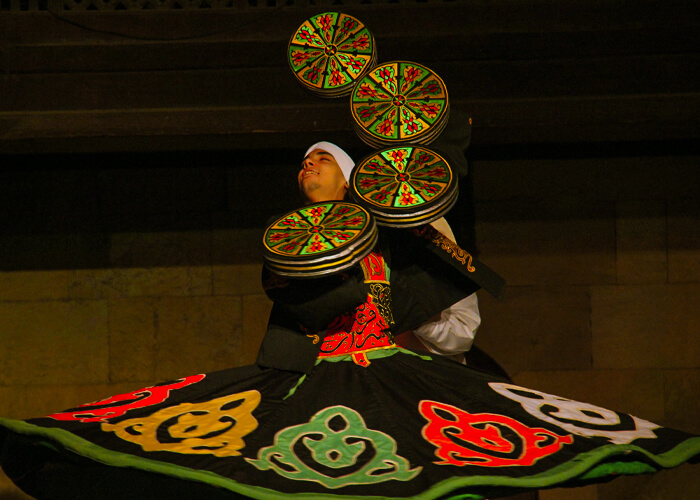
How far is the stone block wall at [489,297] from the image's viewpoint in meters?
4.82

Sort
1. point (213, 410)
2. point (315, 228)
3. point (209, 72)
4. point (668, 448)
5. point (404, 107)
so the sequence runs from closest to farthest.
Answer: point (668, 448)
point (213, 410)
point (315, 228)
point (404, 107)
point (209, 72)

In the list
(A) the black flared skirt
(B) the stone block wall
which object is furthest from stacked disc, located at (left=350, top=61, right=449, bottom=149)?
(B) the stone block wall

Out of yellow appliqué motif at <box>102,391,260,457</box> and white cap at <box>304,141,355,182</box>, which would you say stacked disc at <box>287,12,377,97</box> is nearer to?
white cap at <box>304,141,355,182</box>

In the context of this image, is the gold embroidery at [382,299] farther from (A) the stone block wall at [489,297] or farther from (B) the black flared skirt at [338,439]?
(A) the stone block wall at [489,297]

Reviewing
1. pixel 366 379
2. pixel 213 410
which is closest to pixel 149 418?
pixel 213 410

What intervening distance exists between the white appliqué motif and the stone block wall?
1832mm

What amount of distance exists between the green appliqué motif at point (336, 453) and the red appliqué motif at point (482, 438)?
0.14 m

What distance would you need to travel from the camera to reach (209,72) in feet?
14.1

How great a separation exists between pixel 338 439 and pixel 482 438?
438mm

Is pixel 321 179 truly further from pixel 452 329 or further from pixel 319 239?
pixel 452 329

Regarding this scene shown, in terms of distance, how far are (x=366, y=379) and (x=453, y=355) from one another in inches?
30.2

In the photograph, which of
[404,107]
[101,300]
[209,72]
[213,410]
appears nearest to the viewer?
[213,410]

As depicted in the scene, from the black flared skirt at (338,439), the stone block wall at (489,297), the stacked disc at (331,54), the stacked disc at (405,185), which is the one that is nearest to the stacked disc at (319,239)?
the stacked disc at (405,185)

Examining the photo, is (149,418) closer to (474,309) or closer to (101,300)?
(474,309)
